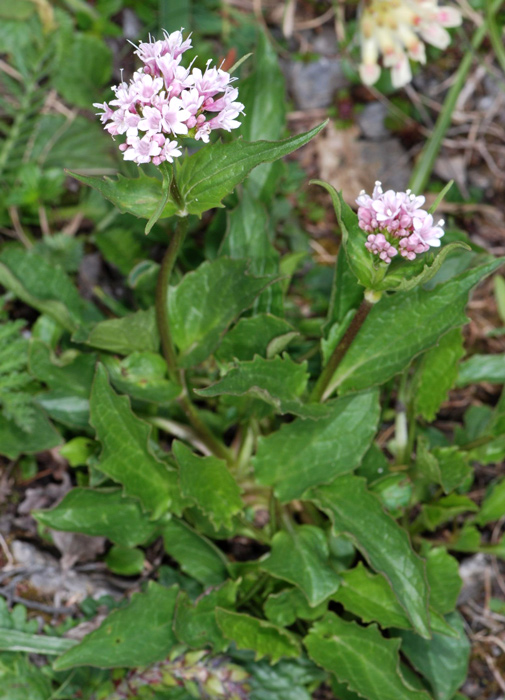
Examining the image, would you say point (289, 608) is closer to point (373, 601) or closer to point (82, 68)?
point (373, 601)

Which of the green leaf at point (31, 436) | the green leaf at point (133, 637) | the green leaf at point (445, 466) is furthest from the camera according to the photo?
the green leaf at point (31, 436)

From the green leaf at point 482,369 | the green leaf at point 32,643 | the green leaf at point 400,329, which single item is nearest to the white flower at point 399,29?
the green leaf at point 482,369

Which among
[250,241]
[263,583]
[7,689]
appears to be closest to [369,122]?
[250,241]

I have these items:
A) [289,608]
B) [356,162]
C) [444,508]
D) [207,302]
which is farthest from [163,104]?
[356,162]

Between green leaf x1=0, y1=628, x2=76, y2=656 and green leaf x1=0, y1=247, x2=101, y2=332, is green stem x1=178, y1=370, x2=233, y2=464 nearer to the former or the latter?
green leaf x1=0, y1=247, x2=101, y2=332

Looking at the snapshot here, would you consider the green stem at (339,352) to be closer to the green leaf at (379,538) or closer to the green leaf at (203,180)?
the green leaf at (379,538)
